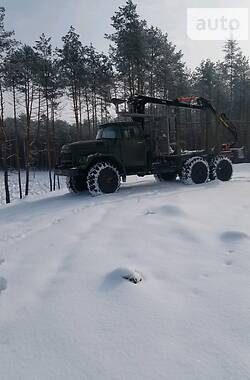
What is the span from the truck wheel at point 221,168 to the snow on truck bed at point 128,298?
5.73m

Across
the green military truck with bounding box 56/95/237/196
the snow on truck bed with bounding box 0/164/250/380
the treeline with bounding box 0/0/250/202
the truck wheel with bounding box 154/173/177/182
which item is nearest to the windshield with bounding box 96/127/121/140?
the green military truck with bounding box 56/95/237/196

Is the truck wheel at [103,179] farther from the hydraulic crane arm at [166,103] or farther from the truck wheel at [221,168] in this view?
the truck wheel at [221,168]

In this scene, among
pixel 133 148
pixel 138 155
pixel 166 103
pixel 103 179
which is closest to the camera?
pixel 103 179

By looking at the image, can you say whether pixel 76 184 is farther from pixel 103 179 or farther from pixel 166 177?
pixel 166 177

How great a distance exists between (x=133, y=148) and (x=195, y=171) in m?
2.24

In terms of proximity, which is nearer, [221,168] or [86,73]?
[221,168]

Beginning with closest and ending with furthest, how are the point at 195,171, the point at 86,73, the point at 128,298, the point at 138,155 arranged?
the point at 128,298 < the point at 138,155 < the point at 195,171 < the point at 86,73

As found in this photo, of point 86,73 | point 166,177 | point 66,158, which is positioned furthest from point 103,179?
point 86,73

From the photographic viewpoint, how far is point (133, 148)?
10875mm

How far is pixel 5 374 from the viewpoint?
2559 millimetres

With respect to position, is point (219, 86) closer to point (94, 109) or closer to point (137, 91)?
point (94, 109)

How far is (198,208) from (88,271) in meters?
3.49

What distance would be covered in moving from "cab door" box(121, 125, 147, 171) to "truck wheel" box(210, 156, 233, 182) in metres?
2.56

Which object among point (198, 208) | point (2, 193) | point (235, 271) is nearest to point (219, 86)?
point (2, 193)
